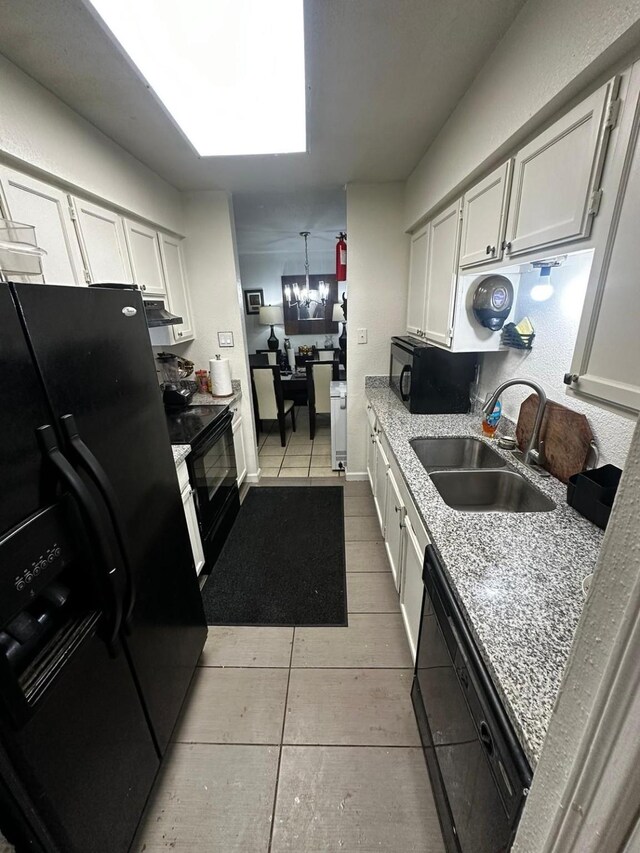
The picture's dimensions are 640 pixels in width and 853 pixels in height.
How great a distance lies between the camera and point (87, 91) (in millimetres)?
1399

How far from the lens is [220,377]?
276 centimetres

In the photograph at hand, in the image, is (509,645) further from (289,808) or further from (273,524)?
(273,524)

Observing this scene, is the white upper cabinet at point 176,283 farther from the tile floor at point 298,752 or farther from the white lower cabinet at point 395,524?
the tile floor at point 298,752

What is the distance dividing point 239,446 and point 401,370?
1.53m

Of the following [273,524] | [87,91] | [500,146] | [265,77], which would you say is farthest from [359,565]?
[87,91]

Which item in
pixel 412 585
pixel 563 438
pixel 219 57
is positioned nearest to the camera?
pixel 219 57

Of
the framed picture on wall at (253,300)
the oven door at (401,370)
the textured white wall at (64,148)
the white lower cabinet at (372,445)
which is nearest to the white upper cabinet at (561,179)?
the oven door at (401,370)

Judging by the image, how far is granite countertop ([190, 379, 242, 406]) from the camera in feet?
8.64

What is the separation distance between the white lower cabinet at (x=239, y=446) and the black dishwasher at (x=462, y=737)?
2062 mm

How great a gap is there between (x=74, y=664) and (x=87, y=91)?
81.4 inches

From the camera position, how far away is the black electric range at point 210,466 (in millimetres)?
1983

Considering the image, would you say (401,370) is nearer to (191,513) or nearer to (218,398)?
(218,398)

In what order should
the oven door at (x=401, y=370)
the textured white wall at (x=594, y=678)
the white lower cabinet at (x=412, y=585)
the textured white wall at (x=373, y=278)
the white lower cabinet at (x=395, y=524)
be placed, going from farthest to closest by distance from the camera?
the textured white wall at (x=373, y=278)
the oven door at (x=401, y=370)
the white lower cabinet at (x=395, y=524)
the white lower cabinet at (x=412, y=585)
the textured white wall at (x=594, y=678)

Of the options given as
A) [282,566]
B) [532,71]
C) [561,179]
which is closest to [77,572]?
[282,566]
